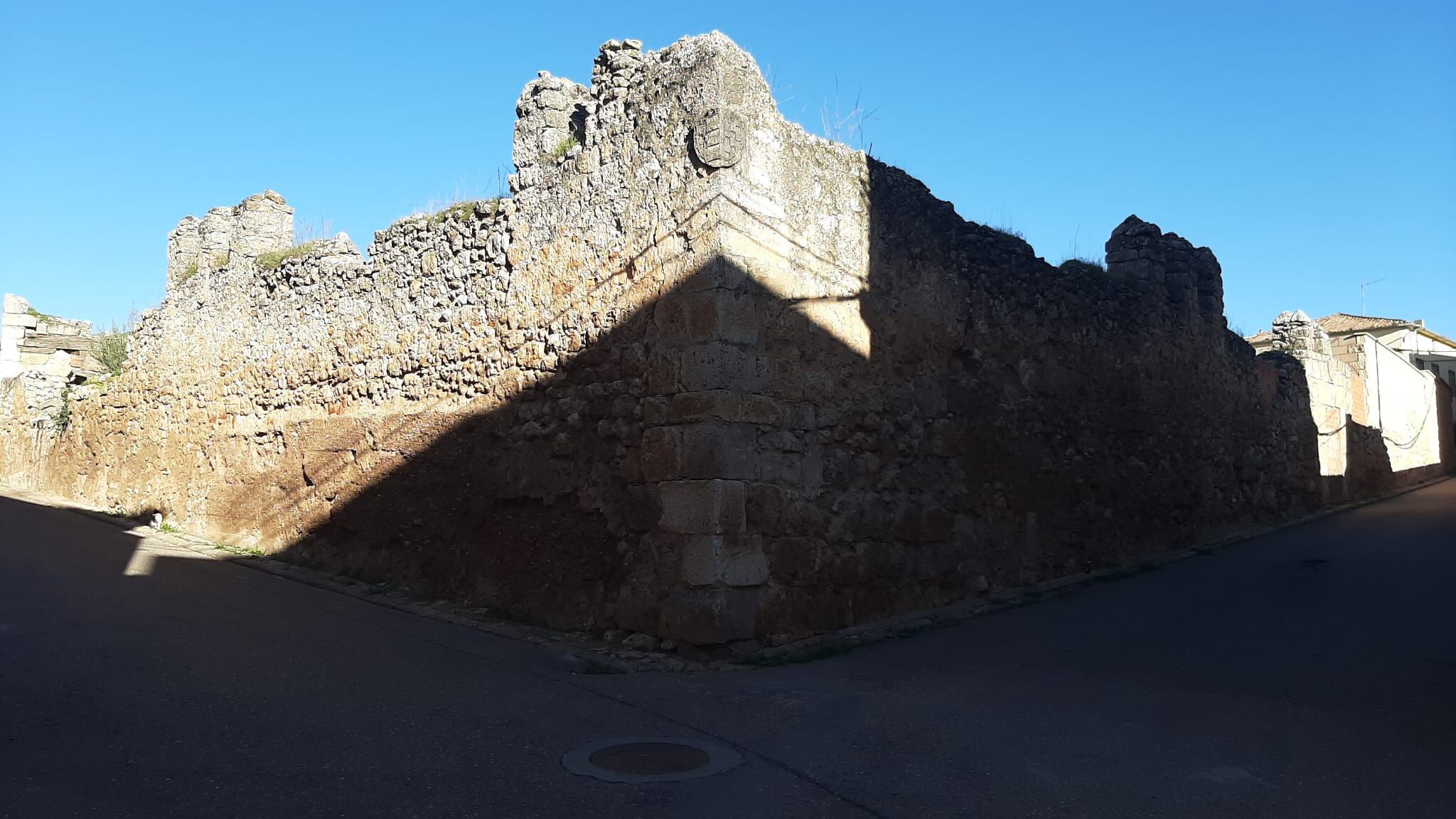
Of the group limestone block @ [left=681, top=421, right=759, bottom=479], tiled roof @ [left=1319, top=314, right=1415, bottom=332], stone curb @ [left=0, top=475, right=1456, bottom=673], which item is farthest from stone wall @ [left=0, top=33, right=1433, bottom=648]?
tiled roof @ [left=1319, top=314, right=1415, bottom=332]

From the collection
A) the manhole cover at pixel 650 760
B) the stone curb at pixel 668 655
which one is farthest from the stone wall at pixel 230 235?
the manhole cover at pixel 650 760

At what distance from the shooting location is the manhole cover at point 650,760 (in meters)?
4.51

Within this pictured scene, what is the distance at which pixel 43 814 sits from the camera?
11.9ft

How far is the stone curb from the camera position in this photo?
6.90 m

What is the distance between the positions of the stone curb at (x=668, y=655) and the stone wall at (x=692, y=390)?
17 cm

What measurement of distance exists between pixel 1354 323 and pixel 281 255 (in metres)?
32.2

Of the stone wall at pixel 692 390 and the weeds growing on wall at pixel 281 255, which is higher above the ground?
the weeds growing on wall at pixel 281 255

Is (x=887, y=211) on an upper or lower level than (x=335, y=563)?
upper

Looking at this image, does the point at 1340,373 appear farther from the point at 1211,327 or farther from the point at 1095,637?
the point at 1095,637

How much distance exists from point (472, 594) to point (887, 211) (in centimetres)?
481

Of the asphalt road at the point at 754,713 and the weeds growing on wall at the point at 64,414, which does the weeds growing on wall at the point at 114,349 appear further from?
the asphalt road at the point at 754,713

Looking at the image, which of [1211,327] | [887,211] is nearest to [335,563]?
[887,211]

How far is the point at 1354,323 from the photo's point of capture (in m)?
32.5

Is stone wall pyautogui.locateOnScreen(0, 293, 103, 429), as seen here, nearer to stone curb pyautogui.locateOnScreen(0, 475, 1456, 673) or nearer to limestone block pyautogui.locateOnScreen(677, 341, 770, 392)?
stone curb pyautogui.locateOnScreen(0, 475, 1456, 673)
